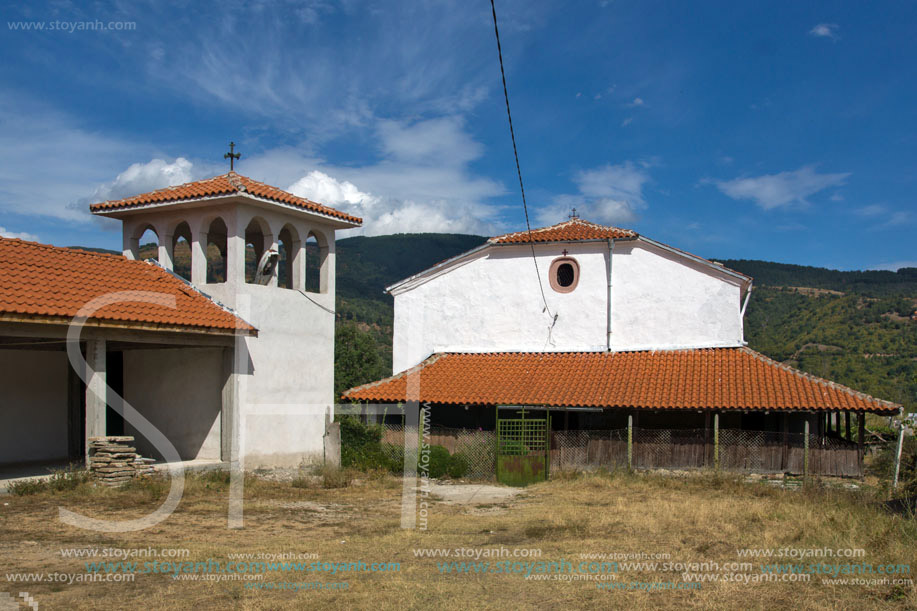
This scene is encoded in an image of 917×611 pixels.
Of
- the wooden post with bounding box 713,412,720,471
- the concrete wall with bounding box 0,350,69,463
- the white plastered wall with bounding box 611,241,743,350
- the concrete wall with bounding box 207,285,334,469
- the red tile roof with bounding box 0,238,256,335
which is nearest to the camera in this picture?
the red tile roof with bounding box 0,238,256,335

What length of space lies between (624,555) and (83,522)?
749cm

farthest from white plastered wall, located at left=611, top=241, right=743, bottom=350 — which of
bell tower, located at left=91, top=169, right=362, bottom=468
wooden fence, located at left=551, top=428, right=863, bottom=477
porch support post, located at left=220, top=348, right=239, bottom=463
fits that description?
porch support post, located at left=220, top=348, right=239, bottom=463

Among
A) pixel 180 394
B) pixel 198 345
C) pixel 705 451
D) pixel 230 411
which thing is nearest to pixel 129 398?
pixel 180 394

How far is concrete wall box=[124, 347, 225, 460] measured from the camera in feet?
52.7

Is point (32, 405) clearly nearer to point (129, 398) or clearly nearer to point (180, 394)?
point (129, 398)

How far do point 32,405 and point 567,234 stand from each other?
47.7ft

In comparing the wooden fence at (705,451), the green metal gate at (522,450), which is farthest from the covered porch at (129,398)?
the wooden fence at (705,451)

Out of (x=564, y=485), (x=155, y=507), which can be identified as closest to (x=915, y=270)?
(x=564, y=485)

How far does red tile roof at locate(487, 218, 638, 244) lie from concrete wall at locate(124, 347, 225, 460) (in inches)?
368

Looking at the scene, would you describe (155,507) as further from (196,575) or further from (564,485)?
(564,485)

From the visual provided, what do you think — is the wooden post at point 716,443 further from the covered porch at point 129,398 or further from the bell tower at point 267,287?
the covered porch at point 129,398

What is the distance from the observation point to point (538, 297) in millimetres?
21484

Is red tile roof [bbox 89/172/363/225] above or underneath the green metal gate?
above

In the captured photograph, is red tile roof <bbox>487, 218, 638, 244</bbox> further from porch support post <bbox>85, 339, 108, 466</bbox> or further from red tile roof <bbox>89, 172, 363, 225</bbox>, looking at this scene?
porch support post <bbox>85, 339, 108, 466</bbox>
